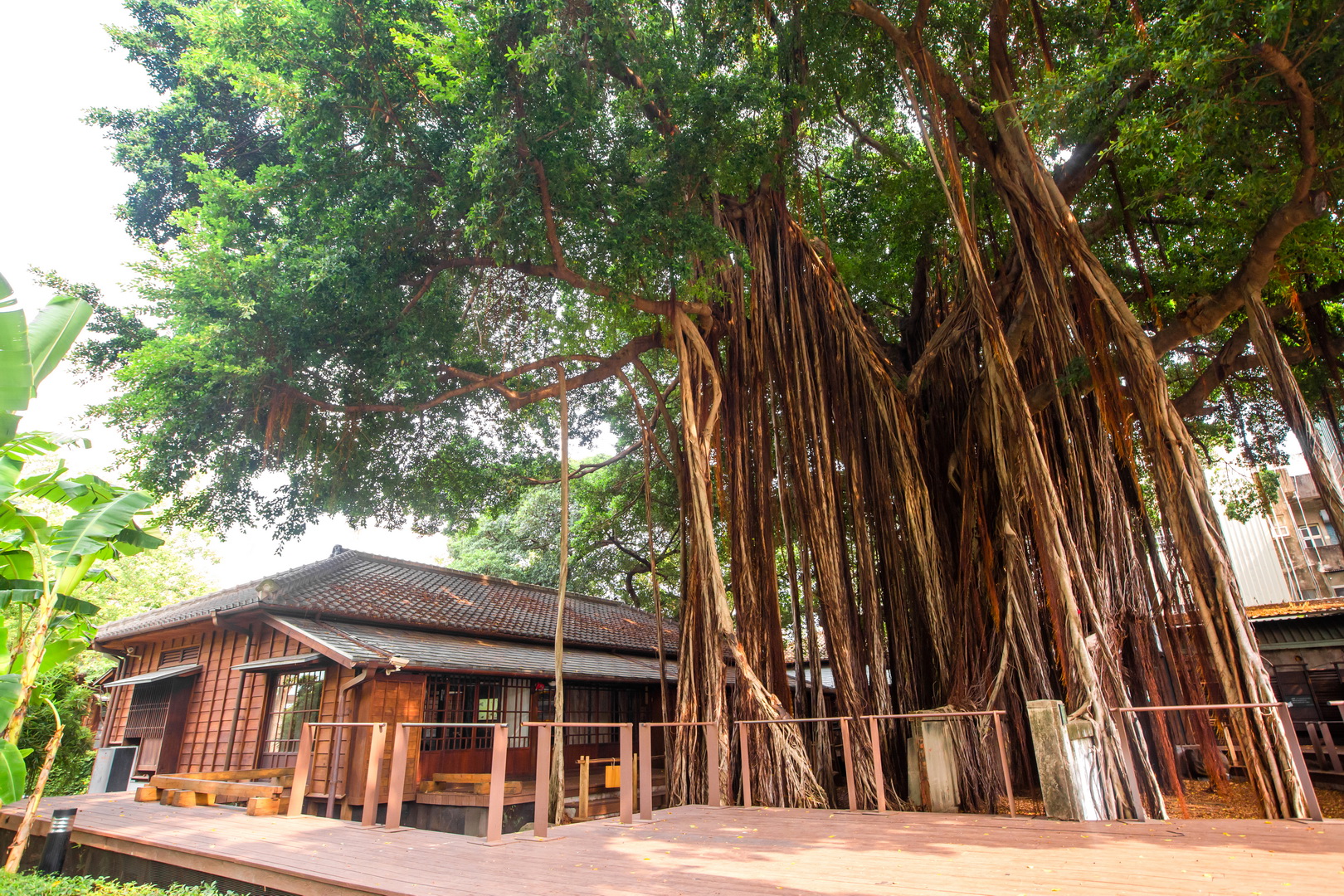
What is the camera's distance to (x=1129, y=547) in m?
5.45

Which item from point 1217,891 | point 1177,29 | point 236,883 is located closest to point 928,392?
point 1177,29

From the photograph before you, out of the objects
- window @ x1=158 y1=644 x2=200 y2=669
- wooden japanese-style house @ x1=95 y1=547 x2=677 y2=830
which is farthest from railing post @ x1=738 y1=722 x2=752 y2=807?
window @ x1=158 y1=644 x2=200 y2=669

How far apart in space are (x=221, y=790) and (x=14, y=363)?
407 cm

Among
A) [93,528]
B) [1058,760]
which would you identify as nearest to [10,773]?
[93,528]

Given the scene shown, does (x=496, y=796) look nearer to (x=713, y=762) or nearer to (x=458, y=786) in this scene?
(x=713, y=762)

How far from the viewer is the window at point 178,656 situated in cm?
987

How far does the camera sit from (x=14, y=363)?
13.3 feet

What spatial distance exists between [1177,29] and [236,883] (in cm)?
723

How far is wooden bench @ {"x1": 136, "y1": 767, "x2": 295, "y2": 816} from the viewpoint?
220 inches

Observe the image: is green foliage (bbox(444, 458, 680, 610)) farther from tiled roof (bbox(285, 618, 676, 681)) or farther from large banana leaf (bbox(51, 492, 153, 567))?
large banana leaf (bbox(51, 492, 153, 567))

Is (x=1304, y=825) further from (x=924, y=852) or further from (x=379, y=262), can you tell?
(x=379, y=262)

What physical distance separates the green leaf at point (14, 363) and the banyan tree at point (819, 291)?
143cm

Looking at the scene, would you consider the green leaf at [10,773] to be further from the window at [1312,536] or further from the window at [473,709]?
the window at [1312,536]

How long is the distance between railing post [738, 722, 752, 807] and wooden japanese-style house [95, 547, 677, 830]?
11.6ft
